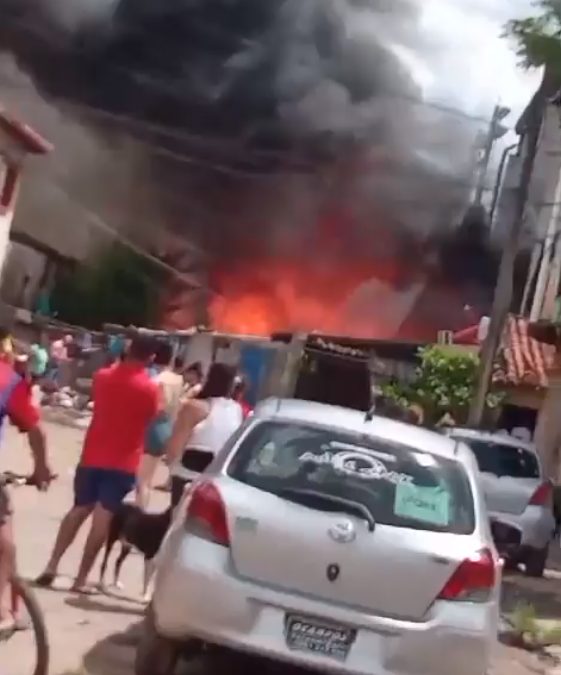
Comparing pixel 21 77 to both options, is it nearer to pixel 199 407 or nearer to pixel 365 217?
pixel 365 217

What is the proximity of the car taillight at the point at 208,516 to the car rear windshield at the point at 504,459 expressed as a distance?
8.77 metres

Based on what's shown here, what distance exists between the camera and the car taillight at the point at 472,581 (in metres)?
6.33

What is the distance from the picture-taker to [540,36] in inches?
607

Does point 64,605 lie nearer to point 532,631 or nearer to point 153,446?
point 153,446

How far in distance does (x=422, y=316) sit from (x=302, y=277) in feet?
16.1

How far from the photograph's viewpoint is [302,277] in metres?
55.1

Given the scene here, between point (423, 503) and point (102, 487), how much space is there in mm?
2526

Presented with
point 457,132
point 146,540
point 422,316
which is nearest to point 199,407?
point 146,540

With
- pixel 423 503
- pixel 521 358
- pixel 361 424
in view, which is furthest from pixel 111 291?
pixel 423 503

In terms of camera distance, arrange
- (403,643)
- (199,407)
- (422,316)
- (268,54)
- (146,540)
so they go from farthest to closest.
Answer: (268,54)
(422,316)
(199,407)
(146,540)
(403,643)

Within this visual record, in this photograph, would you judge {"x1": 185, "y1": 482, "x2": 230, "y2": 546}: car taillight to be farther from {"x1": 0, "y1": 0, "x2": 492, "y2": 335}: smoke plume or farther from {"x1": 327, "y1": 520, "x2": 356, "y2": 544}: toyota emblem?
{"x1": 0, "y1": 0, "x2": 492, "y2": 335}: smoke plume

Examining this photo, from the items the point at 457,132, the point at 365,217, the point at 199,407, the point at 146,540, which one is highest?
the point at 457,132

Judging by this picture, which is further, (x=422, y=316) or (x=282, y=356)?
(x=422, y=316)

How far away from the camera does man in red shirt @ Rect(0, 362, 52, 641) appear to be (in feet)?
18.5
